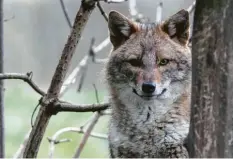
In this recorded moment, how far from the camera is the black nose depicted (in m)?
3.40

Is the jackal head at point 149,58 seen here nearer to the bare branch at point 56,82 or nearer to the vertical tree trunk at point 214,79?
the bare branch at point 56,82

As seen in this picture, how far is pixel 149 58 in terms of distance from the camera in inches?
141

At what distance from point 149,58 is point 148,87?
0.23 metres

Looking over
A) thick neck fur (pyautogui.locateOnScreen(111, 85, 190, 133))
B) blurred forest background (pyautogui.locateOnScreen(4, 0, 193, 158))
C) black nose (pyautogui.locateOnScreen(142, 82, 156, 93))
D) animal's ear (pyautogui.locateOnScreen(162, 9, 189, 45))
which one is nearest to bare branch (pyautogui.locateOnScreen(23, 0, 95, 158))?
black nose (pyautogui.locateOnScreen(142, 82, 156, 93))

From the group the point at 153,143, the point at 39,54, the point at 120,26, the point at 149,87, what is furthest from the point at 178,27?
the point at 39,54

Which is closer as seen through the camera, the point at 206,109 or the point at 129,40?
the point at 206,109

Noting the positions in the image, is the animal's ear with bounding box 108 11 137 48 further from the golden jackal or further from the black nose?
the black nose

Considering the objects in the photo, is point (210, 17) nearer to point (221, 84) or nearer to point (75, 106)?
point (221, 84)

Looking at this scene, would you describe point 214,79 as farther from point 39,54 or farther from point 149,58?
point 39,54

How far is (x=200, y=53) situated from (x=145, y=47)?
1941 mm

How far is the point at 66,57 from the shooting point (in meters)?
2.93

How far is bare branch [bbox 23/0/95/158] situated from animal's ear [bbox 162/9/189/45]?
89 cm

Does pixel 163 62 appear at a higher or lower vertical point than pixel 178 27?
lower

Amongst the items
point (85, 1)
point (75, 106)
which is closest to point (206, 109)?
point (85, 1)
